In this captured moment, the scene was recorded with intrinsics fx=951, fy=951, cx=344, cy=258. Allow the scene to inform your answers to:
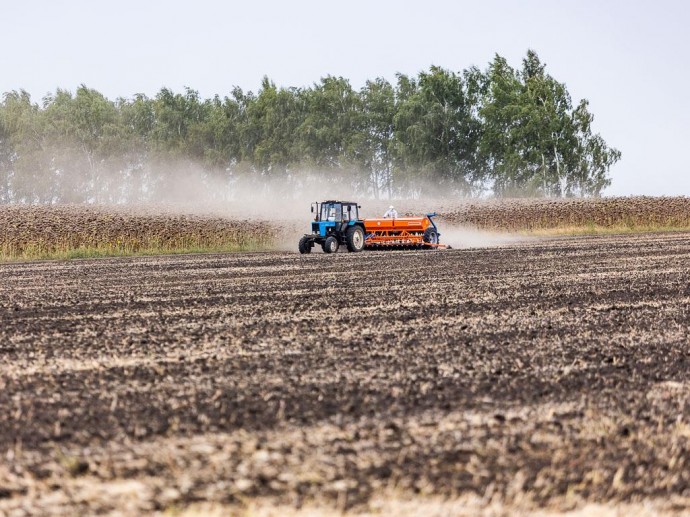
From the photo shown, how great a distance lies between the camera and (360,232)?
2681 centimetres

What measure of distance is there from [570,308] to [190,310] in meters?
4.25

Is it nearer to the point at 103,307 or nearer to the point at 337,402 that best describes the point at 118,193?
the point at 103,307

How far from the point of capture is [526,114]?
2653 inches

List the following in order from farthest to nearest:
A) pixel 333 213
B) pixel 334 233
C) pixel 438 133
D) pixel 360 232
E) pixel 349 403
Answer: pixel 438 133, pixel 360 232, pixel 333 213, pixel 334 233, pixel 349 403

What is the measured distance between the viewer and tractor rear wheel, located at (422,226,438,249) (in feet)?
90.5

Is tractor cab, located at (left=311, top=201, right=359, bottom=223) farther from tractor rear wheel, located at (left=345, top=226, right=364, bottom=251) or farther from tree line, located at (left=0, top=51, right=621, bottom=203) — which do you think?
tree line, located at (left=0, top=51, right=621, bottom=203)

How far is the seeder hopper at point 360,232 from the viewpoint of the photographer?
2628 cm

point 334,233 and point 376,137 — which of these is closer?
point 334,233

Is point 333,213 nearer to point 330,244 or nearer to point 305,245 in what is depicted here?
point 330,244

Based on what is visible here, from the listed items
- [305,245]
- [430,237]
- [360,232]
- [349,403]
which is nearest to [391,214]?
[430,237]

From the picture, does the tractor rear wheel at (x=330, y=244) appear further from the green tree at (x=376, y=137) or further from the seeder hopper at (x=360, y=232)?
the green tree at (x=376, y=137)

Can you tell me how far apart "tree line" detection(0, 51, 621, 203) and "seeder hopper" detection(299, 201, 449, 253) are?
41909 mm

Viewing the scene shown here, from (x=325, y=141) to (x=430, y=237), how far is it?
173 feet

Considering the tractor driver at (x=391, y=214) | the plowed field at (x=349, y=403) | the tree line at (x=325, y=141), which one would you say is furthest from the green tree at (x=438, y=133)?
the plowed field at (x=349, y=403)
